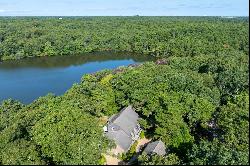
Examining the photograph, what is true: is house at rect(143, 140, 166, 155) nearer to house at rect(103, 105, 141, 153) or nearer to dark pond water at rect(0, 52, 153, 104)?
house at rect(103, 105, 141, 153)

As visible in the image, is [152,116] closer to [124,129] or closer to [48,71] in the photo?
[124,129]

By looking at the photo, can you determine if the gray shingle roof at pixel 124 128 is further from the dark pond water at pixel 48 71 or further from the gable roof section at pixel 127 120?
the dark pond water at pixel 48 71

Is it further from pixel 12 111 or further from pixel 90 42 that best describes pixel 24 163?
pixel 90 42

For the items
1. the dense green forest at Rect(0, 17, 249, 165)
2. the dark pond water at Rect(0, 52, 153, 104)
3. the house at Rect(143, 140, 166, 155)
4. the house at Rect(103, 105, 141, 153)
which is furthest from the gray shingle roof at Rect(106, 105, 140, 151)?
the dark pond water at Rect(0, 52, 153, 104)

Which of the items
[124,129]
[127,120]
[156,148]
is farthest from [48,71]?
[156,148]

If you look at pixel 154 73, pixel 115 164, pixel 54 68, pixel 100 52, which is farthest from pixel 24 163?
pixel 100 52

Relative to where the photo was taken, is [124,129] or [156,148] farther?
[124,129]
